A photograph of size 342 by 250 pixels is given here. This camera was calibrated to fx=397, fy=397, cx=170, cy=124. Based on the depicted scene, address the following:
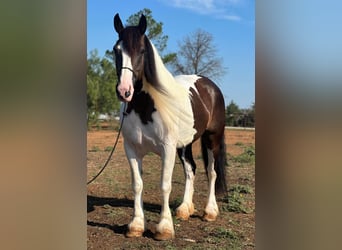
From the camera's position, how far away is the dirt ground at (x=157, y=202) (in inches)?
63.3

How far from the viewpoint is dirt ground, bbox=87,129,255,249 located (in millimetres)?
1608

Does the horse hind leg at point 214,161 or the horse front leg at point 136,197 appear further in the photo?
the horse hind leg at point 214,161

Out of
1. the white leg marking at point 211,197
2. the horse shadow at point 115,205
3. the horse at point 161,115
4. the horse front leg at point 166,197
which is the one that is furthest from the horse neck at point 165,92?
the horse shadow at point 115,205

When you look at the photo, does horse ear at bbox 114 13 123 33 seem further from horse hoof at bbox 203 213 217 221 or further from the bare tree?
horse hoof at bbox 203 213 217 221

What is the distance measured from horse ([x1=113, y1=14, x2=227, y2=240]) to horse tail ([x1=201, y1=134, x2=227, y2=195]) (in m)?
0.02

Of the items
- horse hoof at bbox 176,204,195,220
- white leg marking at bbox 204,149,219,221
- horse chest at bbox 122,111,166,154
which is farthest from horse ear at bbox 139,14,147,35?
horse hoof at bbox 176,204,195,220

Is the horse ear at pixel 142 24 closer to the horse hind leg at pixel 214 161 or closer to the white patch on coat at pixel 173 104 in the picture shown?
the white patch on coat at pixel 173 104

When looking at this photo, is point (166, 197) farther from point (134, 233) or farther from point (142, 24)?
point (142, 24)

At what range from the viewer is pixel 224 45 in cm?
164

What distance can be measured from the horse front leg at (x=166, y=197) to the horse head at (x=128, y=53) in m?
0.28

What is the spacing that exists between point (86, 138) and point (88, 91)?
0.19 m

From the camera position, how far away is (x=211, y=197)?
A: 1731 mm
